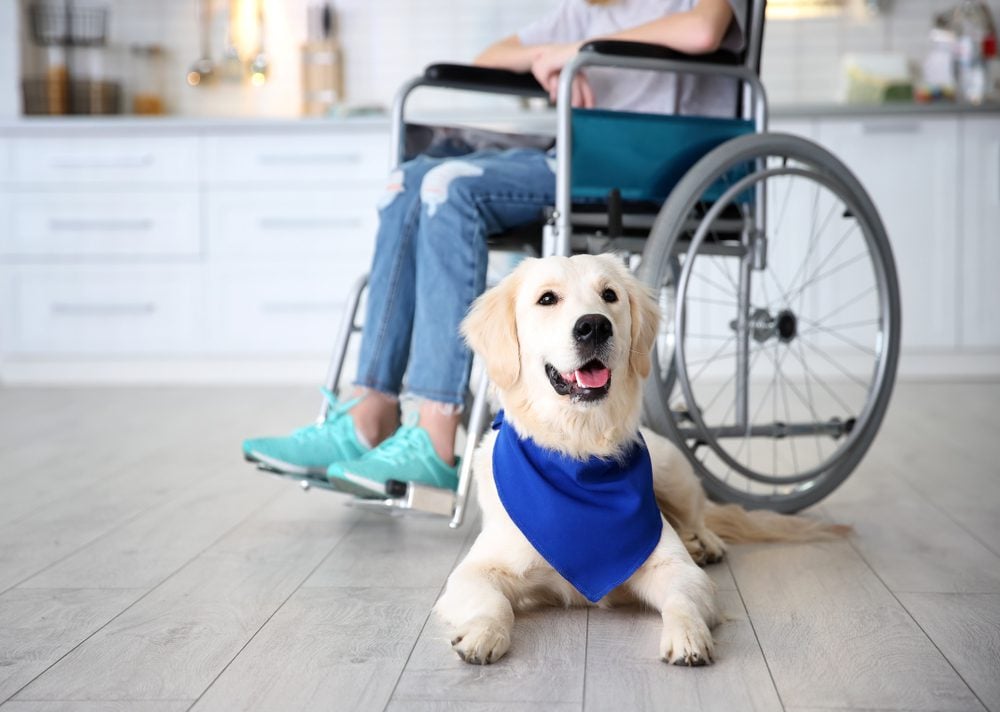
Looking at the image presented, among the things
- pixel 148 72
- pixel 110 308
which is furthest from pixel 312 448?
pixel 148 72

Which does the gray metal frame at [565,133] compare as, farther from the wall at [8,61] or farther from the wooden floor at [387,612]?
the wall at [8,61]

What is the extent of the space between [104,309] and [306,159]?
3.31 feet

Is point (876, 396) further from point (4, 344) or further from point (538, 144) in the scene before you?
point (4, 344)

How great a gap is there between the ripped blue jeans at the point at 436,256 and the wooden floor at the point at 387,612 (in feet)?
1.01

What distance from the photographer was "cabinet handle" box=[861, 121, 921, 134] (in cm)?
417

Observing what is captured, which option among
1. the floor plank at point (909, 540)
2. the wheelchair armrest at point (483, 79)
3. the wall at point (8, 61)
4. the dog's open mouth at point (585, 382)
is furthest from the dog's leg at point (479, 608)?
the wall at point (8, 61)

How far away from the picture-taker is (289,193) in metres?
4.31

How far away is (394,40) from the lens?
4.92 meters

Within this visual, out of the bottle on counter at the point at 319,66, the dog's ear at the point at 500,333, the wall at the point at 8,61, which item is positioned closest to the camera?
the dog's ear at the point at 500,333

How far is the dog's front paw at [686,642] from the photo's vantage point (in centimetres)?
129

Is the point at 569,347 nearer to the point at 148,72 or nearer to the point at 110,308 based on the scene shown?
the point at 110,308

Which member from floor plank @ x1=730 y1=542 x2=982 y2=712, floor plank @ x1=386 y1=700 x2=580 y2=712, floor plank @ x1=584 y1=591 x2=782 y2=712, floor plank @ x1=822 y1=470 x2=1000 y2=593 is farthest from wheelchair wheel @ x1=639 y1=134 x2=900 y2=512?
floor plank @ x1=386 y1=700 x2=580 y2=712

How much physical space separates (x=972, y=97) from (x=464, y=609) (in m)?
3.83

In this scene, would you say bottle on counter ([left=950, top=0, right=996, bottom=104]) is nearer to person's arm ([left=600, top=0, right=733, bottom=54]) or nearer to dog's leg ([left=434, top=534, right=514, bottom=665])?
person's arm ([left=600, top=0, right=733, bottom=54])
